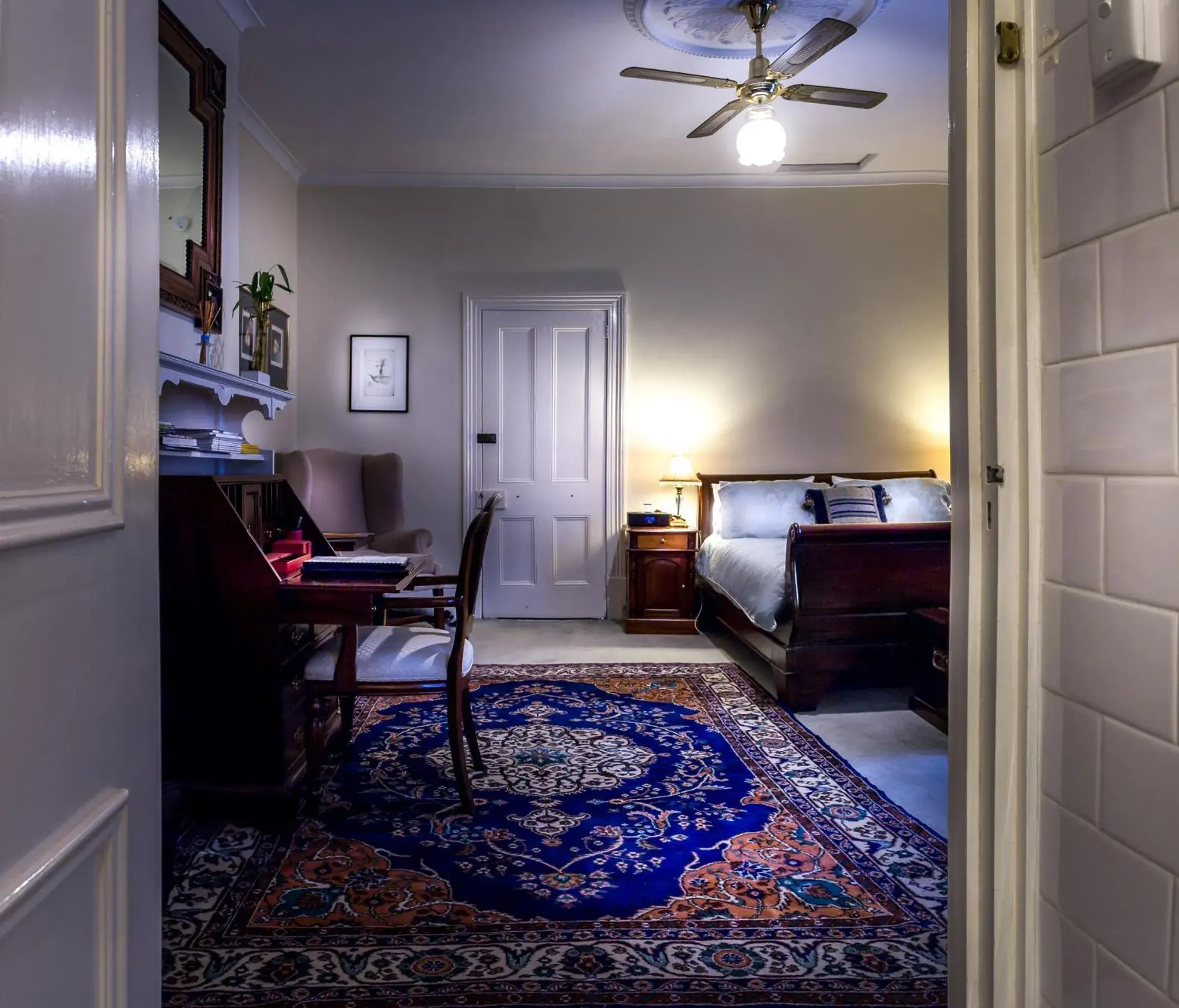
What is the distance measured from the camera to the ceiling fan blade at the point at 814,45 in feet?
9.32

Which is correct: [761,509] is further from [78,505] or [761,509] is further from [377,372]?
[78,505]

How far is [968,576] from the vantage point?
955 millimetres

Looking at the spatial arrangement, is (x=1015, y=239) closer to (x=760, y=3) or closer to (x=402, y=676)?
(x=402, y=676)

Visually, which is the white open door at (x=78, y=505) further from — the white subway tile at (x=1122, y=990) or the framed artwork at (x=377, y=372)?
the framed artwork at (x=377, y=372)

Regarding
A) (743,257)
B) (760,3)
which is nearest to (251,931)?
(760,3)

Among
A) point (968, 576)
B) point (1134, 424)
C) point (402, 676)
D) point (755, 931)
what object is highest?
point (1134, 424)

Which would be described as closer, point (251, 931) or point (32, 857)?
point (32, 857)

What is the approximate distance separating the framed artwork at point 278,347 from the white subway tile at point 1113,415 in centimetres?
469

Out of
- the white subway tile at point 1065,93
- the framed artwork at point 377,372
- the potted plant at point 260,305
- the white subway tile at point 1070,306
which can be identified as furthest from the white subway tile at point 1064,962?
the framed artwork at point 377,372

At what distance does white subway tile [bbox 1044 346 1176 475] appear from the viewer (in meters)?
0.73

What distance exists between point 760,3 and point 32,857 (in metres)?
3.85

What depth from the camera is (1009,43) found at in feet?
2.96

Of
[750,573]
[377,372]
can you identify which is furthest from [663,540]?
[377,372]

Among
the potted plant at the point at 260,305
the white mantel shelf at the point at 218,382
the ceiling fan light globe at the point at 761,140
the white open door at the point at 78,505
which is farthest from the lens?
the potted plant at the point at 260,305
